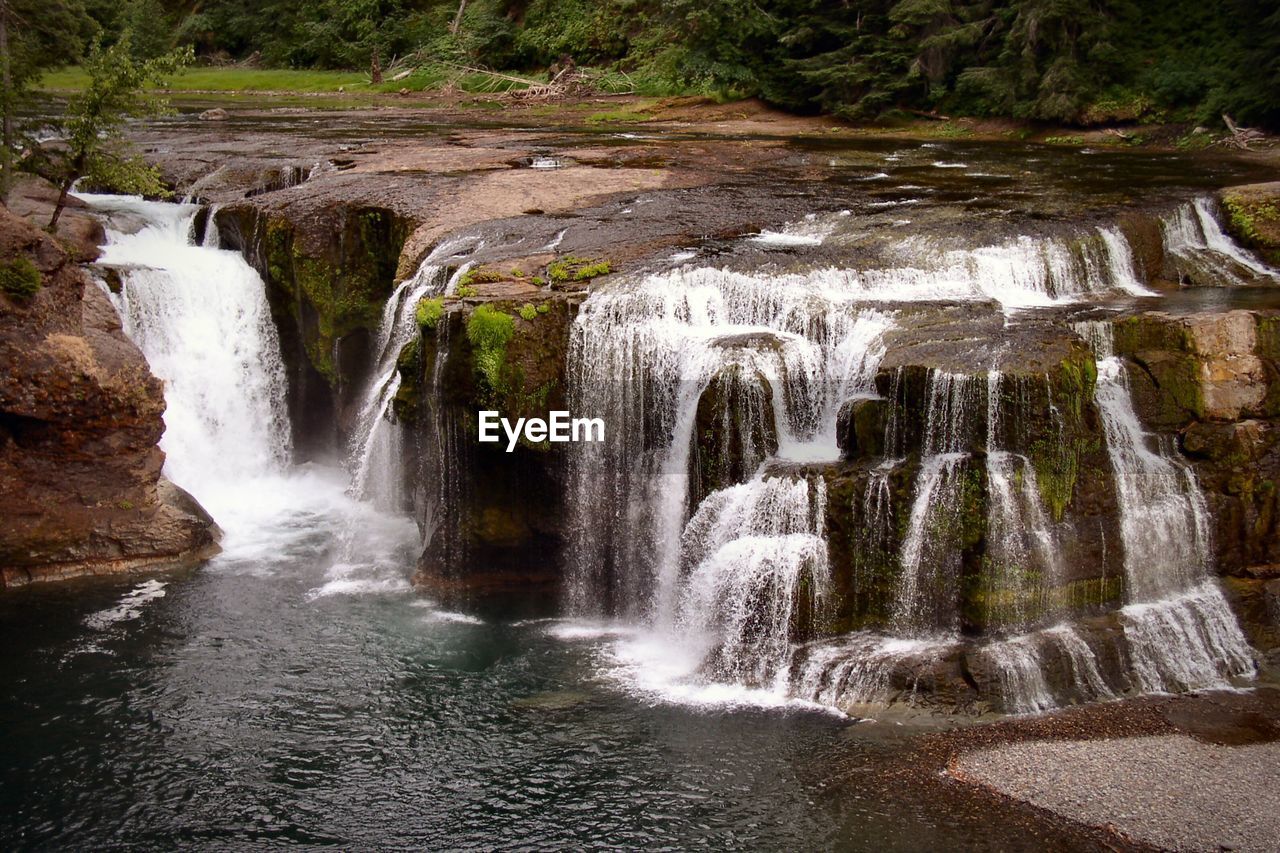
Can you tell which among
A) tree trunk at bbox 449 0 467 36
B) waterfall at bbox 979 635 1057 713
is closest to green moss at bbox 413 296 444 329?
waterfall at bbox 979 635 1057 713

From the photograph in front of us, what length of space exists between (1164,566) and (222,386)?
50.2ft

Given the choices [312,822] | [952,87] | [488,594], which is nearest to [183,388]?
[488,594]

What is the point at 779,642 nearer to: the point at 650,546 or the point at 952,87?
the point at 650,546

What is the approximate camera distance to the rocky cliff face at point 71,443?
1622cm

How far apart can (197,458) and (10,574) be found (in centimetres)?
400

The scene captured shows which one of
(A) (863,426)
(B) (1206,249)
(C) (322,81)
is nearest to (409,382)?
(A) (863,426)

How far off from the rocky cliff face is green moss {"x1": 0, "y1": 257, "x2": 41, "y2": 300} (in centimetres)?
8

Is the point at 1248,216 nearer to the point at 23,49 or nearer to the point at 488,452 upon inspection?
the point at 488,452

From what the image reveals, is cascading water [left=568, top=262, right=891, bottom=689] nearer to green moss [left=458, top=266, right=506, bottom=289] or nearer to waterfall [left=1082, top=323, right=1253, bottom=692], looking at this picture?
green moss [left=458, top=266, right=506, bottom=289]

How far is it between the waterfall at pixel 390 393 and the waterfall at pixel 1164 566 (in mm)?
9355

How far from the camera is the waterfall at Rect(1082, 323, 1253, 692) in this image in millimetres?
13125

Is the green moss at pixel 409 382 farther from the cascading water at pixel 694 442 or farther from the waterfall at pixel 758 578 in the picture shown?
the waterfall at pixel 758 578

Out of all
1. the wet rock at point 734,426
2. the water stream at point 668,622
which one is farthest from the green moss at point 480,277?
the wet rock at point 734,426

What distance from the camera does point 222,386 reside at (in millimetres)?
20469
